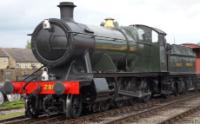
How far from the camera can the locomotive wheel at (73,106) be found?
13.4 meters

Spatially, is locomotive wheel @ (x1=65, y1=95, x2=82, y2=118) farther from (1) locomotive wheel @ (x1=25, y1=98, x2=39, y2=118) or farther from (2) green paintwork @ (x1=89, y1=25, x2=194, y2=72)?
(2) green paintwork @ (x1=89, y1=25, x2=194, y2=72)

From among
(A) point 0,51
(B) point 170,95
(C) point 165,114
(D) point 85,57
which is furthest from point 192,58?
(A) point 0,51

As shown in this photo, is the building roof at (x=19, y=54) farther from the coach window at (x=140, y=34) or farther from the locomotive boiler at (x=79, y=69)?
the locomotive boiler at (x=79, y=69)

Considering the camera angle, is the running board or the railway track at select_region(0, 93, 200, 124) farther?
the running board

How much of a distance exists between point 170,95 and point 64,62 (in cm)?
1138

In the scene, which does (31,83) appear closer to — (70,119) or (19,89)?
(19,89)

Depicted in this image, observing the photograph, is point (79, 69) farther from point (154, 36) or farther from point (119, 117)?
point (154, 36)

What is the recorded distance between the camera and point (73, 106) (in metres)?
13.7

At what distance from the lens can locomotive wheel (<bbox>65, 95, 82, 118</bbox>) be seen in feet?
43.9

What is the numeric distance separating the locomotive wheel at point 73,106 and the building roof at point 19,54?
217 feet

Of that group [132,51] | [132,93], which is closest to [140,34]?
[132,51]

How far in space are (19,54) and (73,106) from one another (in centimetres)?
7185

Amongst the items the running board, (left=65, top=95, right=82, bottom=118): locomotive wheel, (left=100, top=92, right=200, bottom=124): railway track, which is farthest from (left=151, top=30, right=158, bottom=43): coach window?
(left=65, top=95, right=82, bottom=118): locomotive wheel

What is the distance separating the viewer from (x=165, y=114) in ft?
49.6
